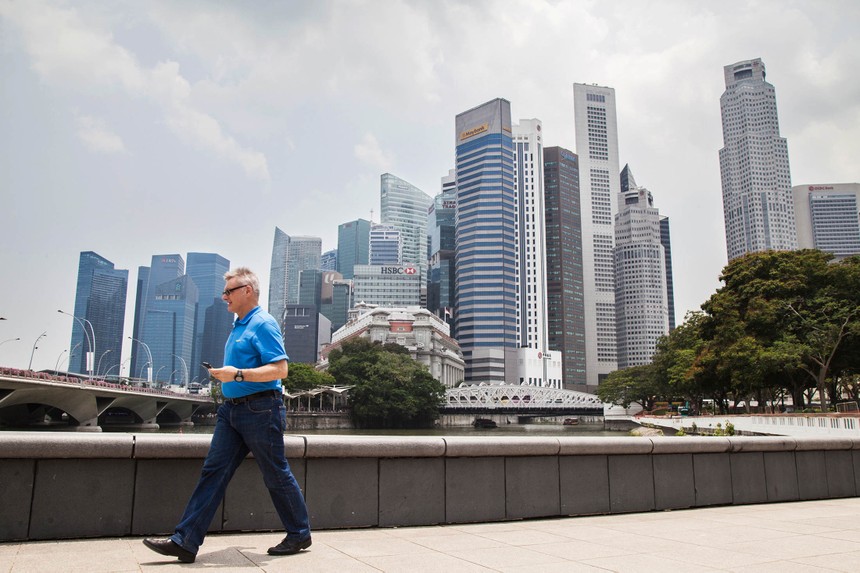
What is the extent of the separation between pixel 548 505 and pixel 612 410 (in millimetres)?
118079

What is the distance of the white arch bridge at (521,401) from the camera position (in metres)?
122

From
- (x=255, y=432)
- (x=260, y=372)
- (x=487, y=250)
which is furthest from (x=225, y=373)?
(x=487, y=250)

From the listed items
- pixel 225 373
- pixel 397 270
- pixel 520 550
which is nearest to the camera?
pixel 225 373

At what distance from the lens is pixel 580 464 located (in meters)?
7.38

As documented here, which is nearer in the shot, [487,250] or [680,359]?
[680,359]

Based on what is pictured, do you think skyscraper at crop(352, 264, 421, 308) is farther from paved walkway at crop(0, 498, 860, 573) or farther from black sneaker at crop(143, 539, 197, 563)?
black sneaker at crop(143, 539, 197, 563)

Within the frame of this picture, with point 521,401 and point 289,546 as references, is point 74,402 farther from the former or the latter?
point 521,401

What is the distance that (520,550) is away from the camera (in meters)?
5.12

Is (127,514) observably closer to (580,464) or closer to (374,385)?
(580,464)

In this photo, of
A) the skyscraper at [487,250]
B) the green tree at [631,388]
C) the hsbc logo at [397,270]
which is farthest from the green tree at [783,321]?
the hsbc logo at [397,270]

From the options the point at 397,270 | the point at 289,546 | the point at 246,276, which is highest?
the point at 397,270

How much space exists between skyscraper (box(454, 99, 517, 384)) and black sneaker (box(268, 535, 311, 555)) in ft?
502

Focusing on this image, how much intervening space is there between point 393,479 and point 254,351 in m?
2.19

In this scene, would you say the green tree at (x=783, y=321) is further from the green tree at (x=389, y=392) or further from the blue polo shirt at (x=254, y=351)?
the green tree at (x=389, y=392)
